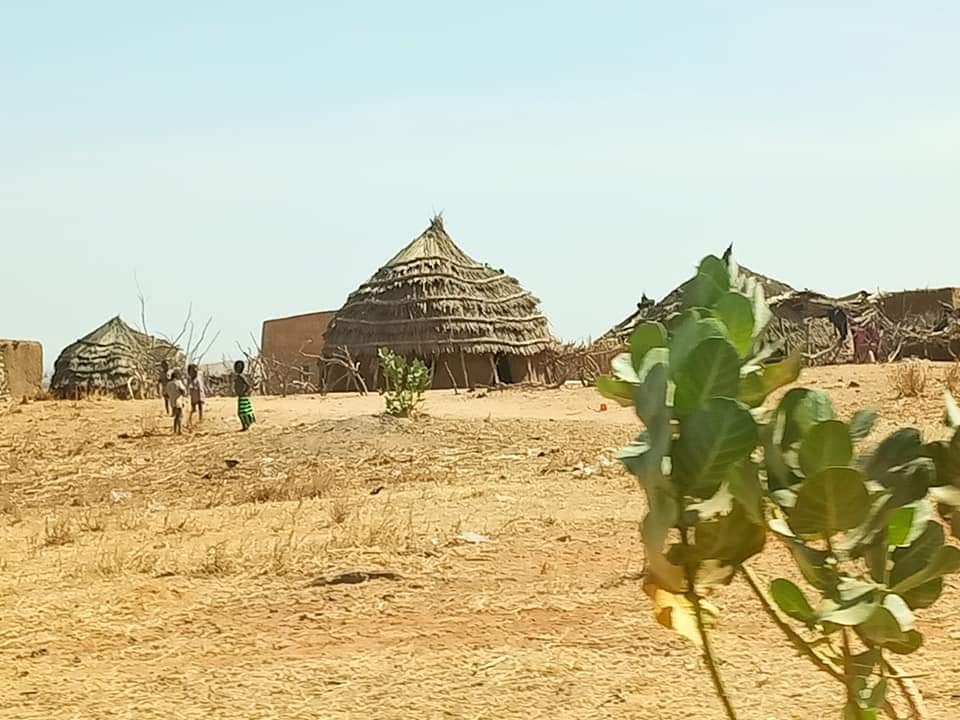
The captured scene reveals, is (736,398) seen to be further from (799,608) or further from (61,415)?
(61,415)

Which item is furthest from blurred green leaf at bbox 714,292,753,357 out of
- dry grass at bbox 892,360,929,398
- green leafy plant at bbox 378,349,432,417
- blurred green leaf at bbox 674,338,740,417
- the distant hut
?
the distant hut

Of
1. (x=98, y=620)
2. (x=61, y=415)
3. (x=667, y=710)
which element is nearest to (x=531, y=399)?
(x=61, y=415)

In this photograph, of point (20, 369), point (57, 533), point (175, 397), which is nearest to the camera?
point (57, 533)

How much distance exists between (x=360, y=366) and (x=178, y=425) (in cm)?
972

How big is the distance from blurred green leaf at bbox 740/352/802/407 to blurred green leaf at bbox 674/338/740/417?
0.11m

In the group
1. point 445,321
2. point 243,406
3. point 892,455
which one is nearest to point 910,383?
point 243,406

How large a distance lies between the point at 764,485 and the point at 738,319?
222mm

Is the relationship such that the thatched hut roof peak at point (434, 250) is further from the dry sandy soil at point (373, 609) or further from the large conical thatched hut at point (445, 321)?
the dry sandy soil at point (373, 609)

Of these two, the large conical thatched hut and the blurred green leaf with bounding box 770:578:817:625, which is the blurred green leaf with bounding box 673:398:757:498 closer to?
the blurred green leaf with bounding box 770:578:817:625

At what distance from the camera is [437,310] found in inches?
905

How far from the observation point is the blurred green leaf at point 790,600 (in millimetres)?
1424

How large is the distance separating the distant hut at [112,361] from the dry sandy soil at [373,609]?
53.4 feet

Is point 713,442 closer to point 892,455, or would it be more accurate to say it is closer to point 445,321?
point 892,455

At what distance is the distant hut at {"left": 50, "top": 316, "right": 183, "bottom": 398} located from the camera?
977 inches
